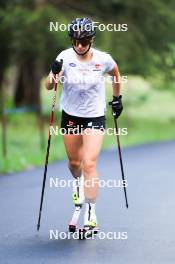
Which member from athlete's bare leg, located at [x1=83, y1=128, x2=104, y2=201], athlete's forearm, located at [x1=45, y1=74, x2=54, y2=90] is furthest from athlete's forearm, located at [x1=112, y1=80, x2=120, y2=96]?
athlete's forearm, located at [x1=45, y1=74, x2=54, y2=90]

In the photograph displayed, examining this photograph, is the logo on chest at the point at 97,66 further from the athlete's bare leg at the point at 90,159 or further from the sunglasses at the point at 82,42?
the athlete's bare leg at the point at 90,159

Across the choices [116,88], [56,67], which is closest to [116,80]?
[116,88]

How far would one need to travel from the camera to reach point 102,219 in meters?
10.9

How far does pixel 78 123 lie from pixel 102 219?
158 cm

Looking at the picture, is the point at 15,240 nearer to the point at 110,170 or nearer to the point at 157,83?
the point at 110,170

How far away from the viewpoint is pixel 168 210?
11.5 metres

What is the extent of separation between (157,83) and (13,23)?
260 inches

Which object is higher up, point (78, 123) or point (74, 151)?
point (78, 123)

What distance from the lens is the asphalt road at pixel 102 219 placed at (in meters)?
8.66

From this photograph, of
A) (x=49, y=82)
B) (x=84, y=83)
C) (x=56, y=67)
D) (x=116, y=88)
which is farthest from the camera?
(x=116, y=88)

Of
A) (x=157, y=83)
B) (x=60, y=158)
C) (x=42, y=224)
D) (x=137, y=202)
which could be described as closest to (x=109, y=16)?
(x=157, y=83)

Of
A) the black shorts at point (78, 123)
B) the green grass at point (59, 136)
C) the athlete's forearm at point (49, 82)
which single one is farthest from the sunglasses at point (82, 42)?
the green grass at point (59, 136)

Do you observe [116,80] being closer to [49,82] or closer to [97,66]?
[97,66]

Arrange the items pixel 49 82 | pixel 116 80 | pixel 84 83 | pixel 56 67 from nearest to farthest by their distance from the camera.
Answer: pixel 56 67 → pixel 84 83 → pixel 49 82 → pixel 116 80
